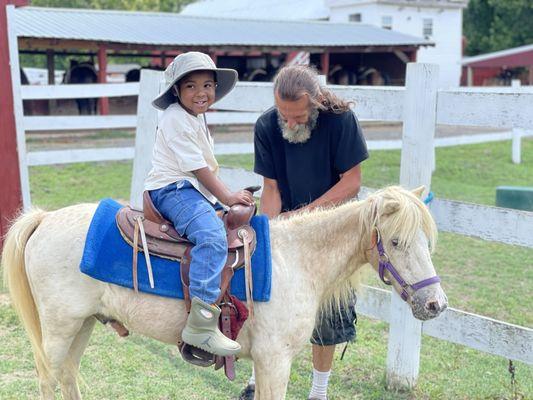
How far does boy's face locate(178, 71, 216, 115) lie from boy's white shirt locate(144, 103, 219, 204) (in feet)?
0.13

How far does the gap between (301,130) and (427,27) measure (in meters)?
35.4

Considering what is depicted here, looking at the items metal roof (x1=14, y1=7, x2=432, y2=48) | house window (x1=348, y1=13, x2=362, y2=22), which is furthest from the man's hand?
house window (x1=348, y1=13, x2=362, y2=22)

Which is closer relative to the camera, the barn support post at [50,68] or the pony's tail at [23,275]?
the pony's tail at [23,275]

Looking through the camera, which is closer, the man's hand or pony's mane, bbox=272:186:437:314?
pony's mane, bbox=272:186:437:314

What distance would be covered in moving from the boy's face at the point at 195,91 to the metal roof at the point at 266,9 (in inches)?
1271

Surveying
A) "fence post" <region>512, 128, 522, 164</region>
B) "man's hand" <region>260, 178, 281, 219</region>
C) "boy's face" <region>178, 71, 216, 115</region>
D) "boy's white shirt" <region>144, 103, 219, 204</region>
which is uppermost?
"boy's face" <region>178, 71, 216, 115</region>

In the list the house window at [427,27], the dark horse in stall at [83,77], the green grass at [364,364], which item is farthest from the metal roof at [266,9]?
the green grass at [364,364]

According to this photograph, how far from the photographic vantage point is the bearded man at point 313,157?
3568mm

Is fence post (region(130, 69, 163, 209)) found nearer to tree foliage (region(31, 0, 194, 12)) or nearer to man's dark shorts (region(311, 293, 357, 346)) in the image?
man's dark shorts (region(311, 293, 357, 346))

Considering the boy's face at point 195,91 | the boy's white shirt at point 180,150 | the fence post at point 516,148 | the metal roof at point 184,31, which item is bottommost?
the fence post at point 516,148

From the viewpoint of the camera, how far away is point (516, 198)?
913cm

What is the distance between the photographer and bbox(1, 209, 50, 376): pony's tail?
351 centimetres

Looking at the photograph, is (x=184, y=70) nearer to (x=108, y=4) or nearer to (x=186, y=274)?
(x=186, y=274)

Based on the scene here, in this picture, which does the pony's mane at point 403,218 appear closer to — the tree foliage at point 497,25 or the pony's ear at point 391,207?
the pony's ear at point 391,207
